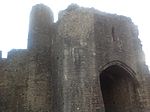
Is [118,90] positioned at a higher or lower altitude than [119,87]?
lower

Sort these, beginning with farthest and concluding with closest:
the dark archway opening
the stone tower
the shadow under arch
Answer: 1. the dark archway opening
2. the shadow under arch
3. the stone tower

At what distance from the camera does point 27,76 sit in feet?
45.1

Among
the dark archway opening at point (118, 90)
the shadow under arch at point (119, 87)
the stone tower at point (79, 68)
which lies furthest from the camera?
the dark archway opening at point (118, 90)

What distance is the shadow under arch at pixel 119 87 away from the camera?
43.4 ft

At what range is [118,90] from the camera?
13992 millimetres

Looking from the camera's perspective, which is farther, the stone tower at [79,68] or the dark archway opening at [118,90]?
the dark archway opening at [118,90]

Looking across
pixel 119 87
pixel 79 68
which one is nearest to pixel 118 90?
pixel 119 87

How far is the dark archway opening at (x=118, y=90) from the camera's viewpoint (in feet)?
43.7

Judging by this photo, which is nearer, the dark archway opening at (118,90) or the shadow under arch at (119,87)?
the shadow under arch at (119,87)

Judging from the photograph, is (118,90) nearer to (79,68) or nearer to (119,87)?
(119,87)

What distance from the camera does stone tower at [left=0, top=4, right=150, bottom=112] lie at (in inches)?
474

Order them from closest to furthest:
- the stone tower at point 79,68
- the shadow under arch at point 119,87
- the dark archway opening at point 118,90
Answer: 1. the stone tower at point 79,68
2. the shadow under arch at point 119,87
3. the dark archway opening at point 118,90

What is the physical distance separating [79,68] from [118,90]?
257 centimetres

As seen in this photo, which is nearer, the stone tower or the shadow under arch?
the stone tower
